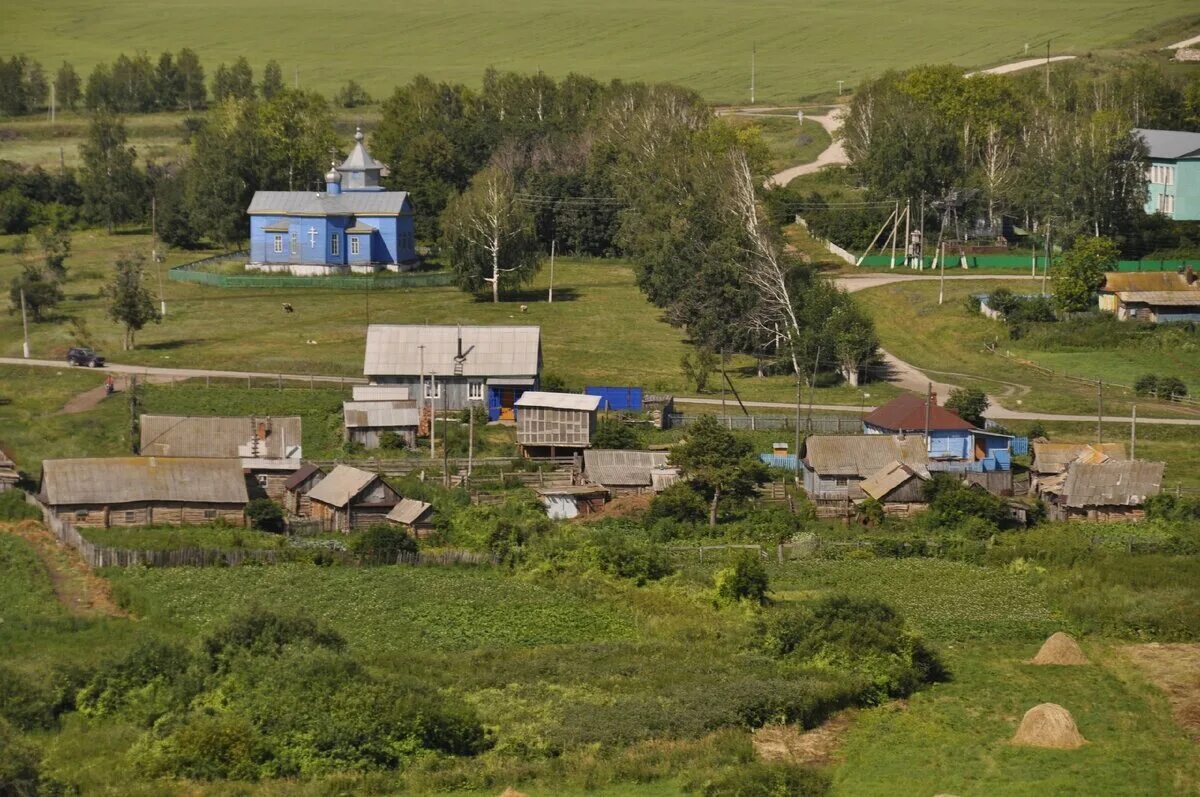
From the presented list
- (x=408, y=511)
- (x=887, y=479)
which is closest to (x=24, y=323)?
(x=408, y=511)

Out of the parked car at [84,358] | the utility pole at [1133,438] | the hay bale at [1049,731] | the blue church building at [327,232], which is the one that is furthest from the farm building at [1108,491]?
the blue church building at [327,232]

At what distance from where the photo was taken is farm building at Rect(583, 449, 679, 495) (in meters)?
55.7

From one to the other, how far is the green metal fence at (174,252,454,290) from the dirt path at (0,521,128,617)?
122ft

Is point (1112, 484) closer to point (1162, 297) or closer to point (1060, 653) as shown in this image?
point (1060, 653)

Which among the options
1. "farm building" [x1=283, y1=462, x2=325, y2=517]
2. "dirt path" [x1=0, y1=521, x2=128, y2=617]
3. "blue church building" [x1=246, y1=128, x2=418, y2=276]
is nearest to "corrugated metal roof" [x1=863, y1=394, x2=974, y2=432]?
"farm building" [x1=283, y1=462, x2=325, y2=517]

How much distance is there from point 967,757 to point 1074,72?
95.8m

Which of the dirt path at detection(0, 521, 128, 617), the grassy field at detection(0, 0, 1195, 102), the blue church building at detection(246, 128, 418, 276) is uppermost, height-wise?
the grassy field at detection(0, 0, 1195, 102)

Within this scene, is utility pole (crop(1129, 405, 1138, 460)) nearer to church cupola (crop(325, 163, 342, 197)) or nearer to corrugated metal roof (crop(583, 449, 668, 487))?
corrugated metal roof (crop(583, 449, 668, 487))

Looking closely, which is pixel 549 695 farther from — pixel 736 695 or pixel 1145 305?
pixel 1145 305

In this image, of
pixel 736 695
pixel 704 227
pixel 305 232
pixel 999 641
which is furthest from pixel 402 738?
pixel 305 232

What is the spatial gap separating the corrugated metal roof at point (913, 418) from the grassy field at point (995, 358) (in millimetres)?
7285

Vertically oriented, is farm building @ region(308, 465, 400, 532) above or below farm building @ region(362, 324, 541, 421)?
below

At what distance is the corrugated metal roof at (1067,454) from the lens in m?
56.4

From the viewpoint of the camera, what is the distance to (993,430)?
60281 millimetres
